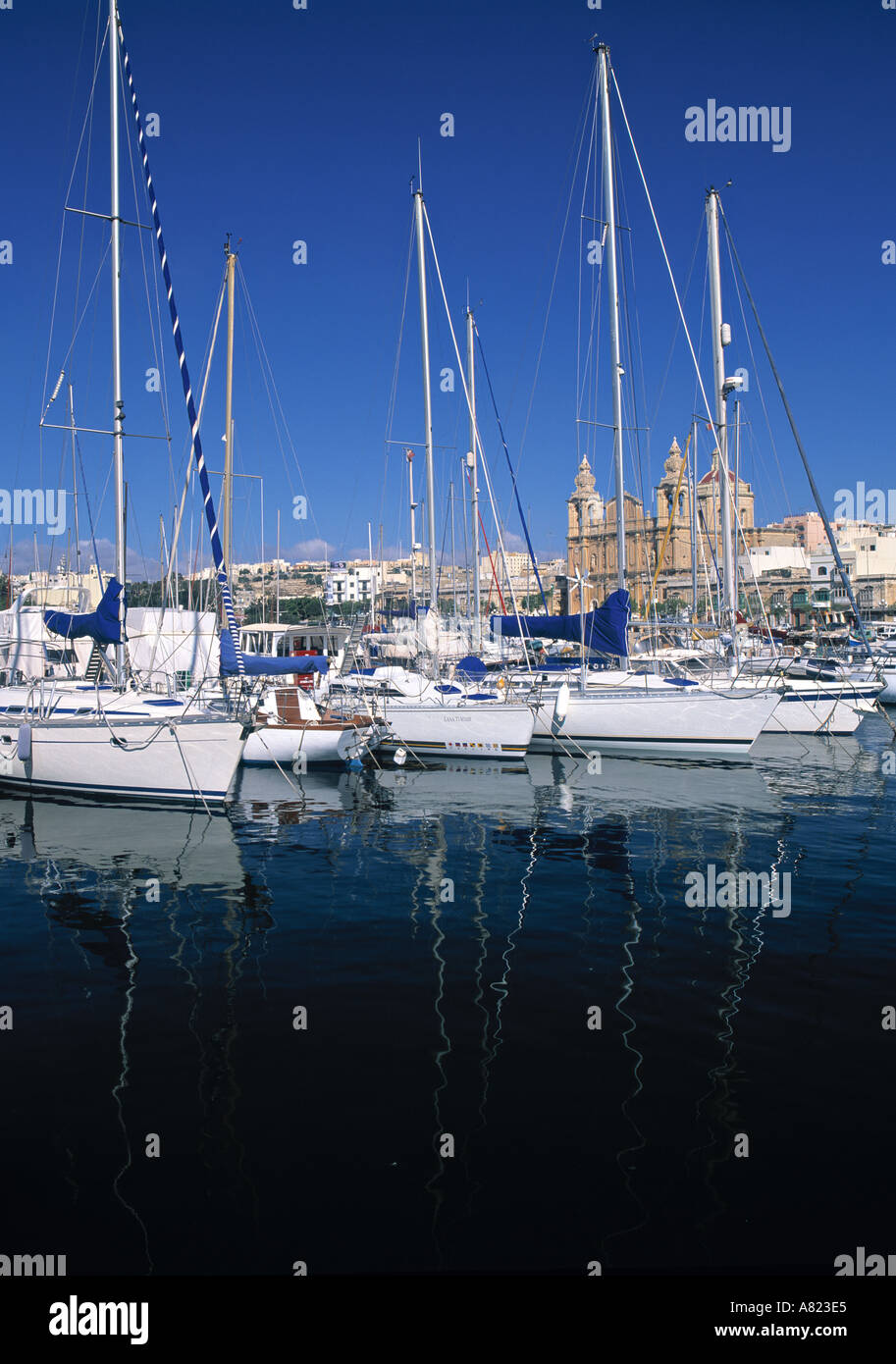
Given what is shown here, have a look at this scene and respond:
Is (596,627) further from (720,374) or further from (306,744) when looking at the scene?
(720,374)

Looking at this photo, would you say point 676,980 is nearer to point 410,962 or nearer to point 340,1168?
point 410,962

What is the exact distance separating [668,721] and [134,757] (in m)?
13.0

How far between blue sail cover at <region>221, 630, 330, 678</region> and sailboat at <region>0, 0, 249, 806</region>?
1.20m

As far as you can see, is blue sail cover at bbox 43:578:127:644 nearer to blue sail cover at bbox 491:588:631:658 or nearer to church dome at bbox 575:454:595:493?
blue sail cover at bbox 491:588:631:658

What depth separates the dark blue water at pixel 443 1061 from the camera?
5066 mm

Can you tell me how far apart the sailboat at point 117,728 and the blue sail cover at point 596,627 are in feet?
31.9

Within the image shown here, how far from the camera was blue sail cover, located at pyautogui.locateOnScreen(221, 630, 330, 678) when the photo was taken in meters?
18.7

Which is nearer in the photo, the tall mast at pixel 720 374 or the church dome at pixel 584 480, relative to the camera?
the tall mast at pixel 720 374

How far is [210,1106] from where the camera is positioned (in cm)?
625

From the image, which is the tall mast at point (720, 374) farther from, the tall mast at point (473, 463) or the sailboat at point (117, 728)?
the sailboat at point (117, 728)

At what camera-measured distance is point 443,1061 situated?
6918 mm

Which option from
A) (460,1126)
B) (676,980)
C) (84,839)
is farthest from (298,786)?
(460,1126)

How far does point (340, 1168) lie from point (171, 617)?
22.0 m

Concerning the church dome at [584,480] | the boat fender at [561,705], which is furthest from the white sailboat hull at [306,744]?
the church dome at [584,480]
